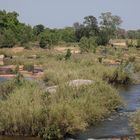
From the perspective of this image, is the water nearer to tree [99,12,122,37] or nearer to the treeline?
the treeline

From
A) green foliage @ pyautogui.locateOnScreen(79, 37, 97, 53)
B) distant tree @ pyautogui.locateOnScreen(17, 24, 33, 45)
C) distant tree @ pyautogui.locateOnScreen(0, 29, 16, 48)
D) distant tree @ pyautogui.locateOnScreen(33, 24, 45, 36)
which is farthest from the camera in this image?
distant tree @ pyautogui.locateOnScreen(33, 24, 45, 36)

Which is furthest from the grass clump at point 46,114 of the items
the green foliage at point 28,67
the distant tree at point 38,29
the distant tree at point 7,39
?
the distant tree at point 38,29

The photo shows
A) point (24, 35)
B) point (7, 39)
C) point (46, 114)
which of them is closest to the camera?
point (46, 114)

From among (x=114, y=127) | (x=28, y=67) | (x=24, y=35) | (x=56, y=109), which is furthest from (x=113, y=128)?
(x=24, y=35)

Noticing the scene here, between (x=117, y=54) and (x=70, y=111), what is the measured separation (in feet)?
171

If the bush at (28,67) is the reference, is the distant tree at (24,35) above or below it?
above

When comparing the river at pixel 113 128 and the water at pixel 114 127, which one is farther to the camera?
the water at pixel 114 127

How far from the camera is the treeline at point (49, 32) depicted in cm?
7738

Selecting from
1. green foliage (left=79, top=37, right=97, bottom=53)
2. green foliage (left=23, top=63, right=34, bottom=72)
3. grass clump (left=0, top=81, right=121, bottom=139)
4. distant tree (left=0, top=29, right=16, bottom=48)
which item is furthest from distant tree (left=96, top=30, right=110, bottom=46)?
grass clump (left=0, top=81, right=121, bottom=139)

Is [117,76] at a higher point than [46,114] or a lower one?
lower

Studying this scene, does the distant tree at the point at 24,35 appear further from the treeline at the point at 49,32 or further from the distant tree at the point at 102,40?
the distant tree at the point at 102,40

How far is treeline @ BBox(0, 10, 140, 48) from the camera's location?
7738 cm

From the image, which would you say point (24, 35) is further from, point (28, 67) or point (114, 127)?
point (114, 127)

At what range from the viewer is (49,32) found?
91.6 m
